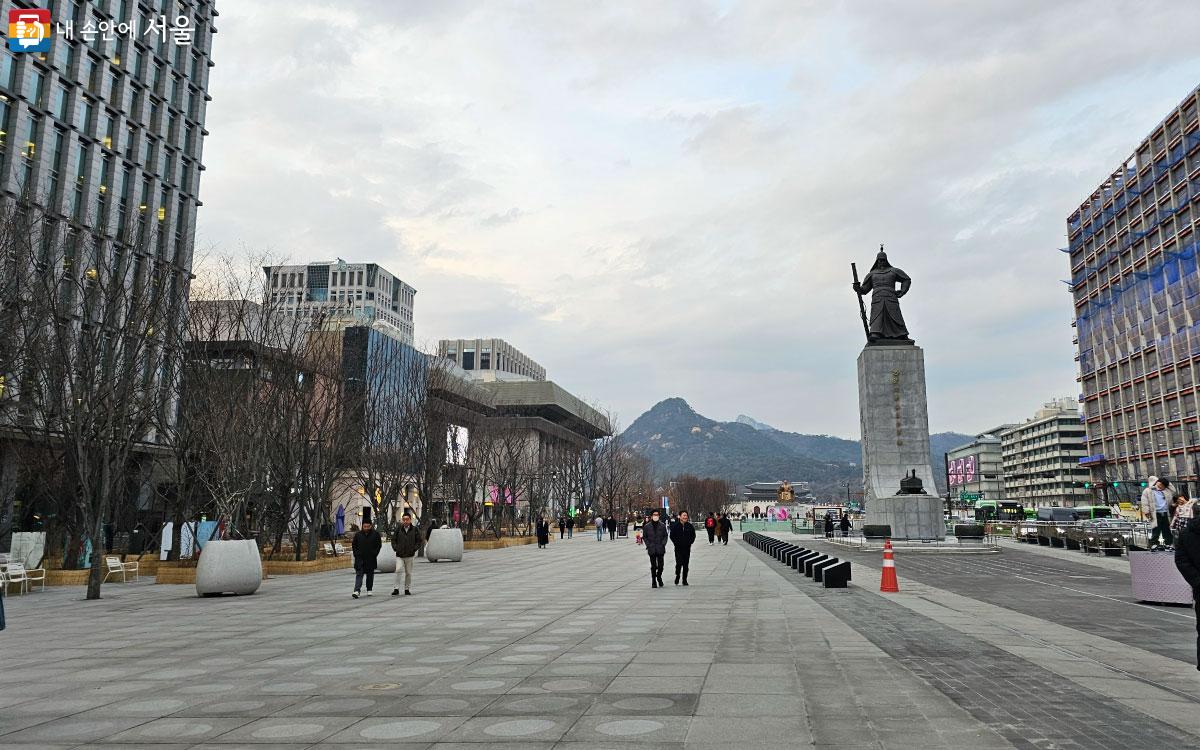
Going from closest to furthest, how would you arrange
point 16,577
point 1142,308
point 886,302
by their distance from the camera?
1. point 16,577
2. point 886,302
3. point 1142,308

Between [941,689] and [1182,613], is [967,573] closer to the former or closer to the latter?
[1182,613]

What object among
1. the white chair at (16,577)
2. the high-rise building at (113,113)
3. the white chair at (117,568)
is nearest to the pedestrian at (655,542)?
the white chair at (117,568)

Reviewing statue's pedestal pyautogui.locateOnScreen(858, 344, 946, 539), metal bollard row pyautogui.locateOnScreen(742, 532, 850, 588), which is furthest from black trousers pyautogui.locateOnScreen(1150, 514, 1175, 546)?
statue's pedestal pyautogui.locateOnScreen(858, 344, 946, 539)

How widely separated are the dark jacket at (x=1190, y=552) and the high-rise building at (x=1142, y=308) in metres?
79.9

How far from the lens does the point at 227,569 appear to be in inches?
691

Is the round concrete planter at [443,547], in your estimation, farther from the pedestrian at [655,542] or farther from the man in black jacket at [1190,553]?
the man in black jacket at [1190,553]

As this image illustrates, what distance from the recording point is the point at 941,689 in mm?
7160

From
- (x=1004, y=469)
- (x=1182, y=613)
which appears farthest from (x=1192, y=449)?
(x=1004, y=469)

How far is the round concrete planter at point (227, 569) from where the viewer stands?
1742 centimetres

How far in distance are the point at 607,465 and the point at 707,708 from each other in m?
82.9

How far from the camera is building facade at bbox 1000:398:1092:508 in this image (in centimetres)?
14712

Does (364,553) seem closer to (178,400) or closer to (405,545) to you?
(405,545)

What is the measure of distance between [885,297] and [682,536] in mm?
23658

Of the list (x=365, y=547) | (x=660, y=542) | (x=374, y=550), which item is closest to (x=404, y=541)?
(x=374, y=550)
